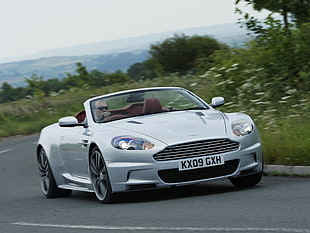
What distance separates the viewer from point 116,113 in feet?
33.7

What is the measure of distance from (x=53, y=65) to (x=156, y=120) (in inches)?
5874

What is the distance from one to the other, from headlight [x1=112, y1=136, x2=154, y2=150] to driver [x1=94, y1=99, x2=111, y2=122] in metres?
1.21

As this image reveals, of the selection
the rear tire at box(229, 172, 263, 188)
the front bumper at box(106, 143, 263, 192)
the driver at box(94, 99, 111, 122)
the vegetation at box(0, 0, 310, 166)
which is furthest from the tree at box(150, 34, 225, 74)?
the front bumper at box(106, 143, 263, 192)

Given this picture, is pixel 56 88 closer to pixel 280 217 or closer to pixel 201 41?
pixel 201 41

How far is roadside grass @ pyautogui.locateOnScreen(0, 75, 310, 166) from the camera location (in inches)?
449

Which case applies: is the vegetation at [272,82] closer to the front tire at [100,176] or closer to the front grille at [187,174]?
the front grille at [187,174]

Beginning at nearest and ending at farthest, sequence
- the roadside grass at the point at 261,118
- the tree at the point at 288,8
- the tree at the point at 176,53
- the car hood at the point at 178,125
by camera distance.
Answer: the car hood at the point at 178,125
the roadside grass at the point at 261,118
the tree at the point at 288,8
the tree at the point at 176,53

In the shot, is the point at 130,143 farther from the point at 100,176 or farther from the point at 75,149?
the point at 75,149

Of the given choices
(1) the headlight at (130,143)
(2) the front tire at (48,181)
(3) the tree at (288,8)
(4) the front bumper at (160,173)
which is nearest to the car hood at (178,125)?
(1) the headlight at (130,143)

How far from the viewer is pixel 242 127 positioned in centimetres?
923

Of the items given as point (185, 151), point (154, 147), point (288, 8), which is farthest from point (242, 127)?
point (288, 8)

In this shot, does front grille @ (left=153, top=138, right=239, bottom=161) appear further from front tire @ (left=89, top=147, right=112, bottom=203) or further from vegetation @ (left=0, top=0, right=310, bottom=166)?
vegetation @ (left=0, top=0, right=310, bottom=166)

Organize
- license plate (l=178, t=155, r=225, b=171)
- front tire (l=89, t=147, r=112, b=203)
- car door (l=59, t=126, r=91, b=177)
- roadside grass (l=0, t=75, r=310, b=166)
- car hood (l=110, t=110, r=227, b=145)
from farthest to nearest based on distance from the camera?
roadside grass (l=0, t=75, r=310, b=166) → car door (l=59, t=126, r=91, b=177) → front tire (l=89, t=147, r=112, b=203) → car hood (l=110, t=110, r=227, b=145) → license plate (l=178, t=155, r=225, b=171)

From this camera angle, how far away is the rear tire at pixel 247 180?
955cm
